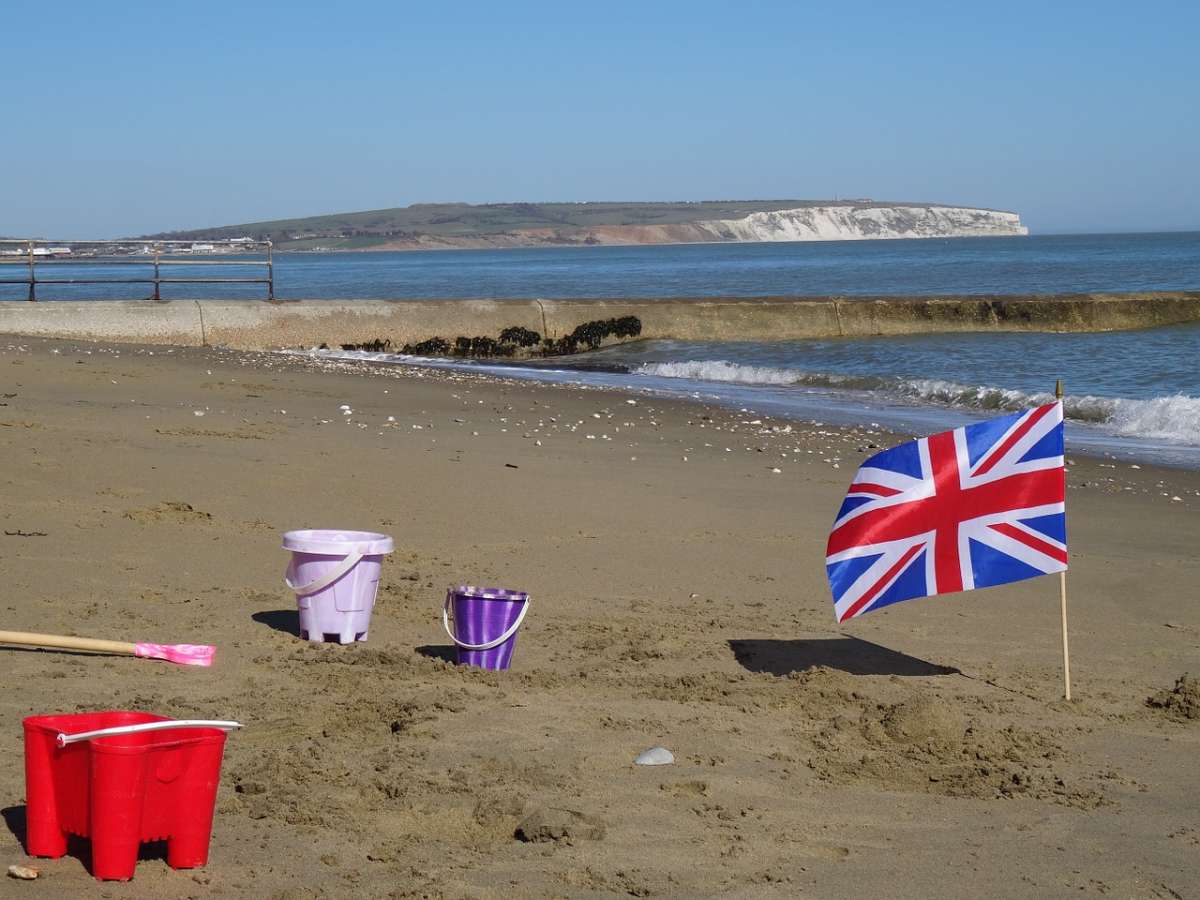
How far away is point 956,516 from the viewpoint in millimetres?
5898

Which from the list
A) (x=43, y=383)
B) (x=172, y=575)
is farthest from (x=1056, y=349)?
(x=172, y=575)

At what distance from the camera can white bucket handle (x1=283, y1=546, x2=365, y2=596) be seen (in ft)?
18.6

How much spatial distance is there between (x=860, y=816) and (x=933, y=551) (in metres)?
1.90

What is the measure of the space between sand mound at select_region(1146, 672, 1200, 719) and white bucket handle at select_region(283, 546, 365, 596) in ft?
10.3

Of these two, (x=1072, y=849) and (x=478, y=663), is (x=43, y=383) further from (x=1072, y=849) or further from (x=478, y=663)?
(x=1072, y=849)

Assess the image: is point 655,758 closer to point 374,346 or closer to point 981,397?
point 981,397

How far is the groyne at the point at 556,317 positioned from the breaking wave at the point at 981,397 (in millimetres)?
3213

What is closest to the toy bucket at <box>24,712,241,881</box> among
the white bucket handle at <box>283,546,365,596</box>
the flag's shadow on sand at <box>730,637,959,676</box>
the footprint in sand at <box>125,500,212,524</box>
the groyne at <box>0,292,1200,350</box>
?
the white bucket handle at <box>283,546,365,596</box>

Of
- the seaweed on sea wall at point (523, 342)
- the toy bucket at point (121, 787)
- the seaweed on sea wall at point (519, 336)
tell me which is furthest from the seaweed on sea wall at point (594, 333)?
the toy bucket at point (121, 787)

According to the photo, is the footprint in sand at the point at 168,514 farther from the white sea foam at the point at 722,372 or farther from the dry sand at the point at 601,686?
the white sea foam at the point at 722,372

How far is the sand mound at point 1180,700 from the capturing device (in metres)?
5.35

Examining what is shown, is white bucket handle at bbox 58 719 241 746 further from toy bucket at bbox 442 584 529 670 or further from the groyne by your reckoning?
the groyne

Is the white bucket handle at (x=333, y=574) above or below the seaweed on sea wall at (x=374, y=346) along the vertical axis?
above

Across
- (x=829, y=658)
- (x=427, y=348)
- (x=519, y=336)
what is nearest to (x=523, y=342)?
(x=519, y=336)
